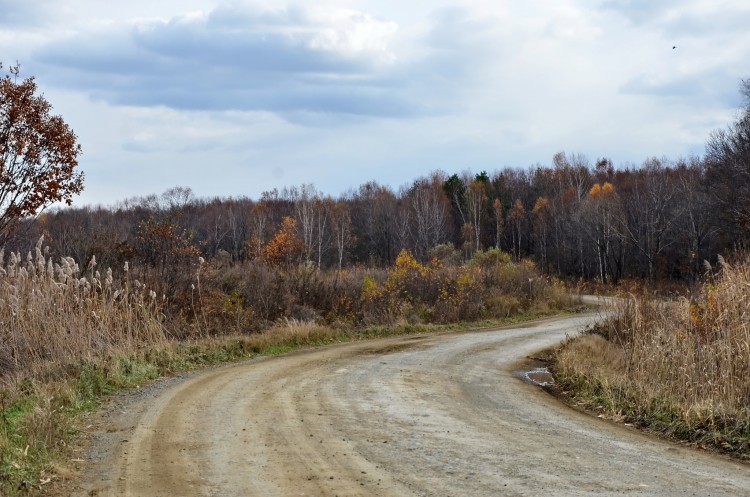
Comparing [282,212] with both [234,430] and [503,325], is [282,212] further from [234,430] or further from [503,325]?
[234,430]

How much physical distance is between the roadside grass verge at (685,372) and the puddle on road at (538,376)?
0.92 feet

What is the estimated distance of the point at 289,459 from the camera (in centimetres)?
802

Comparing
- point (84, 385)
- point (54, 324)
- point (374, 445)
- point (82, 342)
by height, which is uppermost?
point (54, 324)

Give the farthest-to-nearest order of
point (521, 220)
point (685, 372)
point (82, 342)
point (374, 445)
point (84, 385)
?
point (521, 220)
point (82, 342)
point (84, 385)
point (685, 372)
point (374, 445)

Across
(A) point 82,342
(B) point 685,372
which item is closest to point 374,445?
(B) point 685,372

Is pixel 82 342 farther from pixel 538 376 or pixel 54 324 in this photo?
pixel 538 376

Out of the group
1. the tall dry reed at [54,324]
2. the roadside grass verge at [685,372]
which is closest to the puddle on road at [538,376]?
the roadside grass verge at [685,372]

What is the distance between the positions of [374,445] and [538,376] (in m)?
7.91

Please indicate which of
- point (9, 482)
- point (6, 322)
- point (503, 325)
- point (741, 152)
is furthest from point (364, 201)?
point (9, 482)

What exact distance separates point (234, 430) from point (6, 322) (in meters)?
7.41

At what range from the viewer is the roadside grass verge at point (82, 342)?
838 cm

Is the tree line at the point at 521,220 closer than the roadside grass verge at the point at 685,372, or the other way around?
the roadside grass verge at the point at 685,372

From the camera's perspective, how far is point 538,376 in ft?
51.8

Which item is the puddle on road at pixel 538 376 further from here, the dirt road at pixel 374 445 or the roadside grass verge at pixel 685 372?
the dirt road at pixel 374 445
